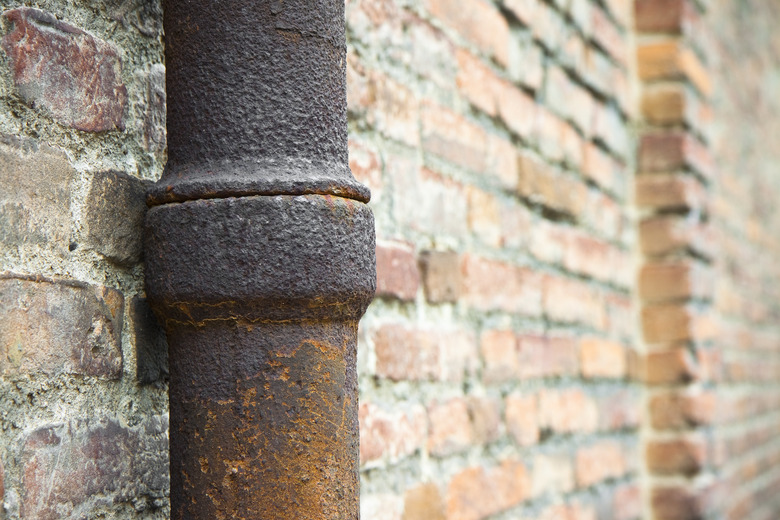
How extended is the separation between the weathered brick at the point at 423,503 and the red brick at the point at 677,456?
980 mm

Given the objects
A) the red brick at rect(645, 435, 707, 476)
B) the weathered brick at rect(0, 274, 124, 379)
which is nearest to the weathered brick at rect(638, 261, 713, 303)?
the red brick at rect(645, 435, 707, 476)

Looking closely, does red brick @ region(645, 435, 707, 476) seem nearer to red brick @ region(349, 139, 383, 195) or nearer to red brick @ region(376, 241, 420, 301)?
red brick @ region(376, 241, 420, 301)

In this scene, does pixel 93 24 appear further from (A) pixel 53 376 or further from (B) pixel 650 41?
(B) pixel 650 41

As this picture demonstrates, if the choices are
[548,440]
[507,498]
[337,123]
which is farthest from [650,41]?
[337,123]

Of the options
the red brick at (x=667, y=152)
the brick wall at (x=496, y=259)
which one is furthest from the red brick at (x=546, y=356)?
the red brick at (x=667, y=152)

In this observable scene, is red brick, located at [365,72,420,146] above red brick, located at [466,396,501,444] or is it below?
above

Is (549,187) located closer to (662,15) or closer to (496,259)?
(496,259)

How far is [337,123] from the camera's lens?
2.41 feet

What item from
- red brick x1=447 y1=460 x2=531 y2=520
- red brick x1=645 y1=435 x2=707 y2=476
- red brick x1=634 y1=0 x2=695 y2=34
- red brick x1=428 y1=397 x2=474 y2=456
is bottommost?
red brick x1=645 y1=435 x2=707 y2=476

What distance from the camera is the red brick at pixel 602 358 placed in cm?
173

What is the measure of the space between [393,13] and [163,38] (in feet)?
1.49

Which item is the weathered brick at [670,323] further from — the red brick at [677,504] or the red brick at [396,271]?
the red brick at [396,271]

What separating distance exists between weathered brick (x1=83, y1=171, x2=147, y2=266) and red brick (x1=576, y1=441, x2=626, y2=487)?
1144 millimetres

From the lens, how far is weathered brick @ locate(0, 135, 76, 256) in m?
0.62
